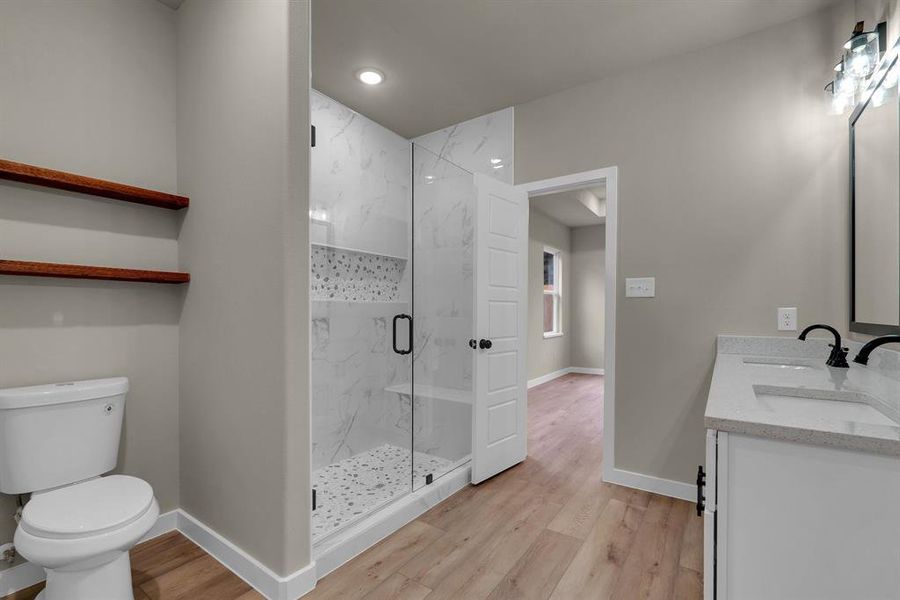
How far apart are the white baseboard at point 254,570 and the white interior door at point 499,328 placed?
4.19 feet

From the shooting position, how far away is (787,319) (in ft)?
7.40

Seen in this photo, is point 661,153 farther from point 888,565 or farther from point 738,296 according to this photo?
point 888,565

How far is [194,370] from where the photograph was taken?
2.04 metres

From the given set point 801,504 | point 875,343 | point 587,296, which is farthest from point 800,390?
point 587,296

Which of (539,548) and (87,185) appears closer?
(87,185)

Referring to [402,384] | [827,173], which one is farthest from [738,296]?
[402,384]

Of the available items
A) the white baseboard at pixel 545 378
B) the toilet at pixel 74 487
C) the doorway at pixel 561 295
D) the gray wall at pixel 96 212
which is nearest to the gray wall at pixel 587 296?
the doorway at pixel 561 295

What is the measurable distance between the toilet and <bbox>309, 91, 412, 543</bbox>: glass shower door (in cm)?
119

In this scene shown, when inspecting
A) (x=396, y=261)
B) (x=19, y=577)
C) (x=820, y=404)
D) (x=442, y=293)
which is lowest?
(x=19, y=577)

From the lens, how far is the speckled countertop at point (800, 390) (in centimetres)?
93

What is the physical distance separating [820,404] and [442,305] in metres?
2.17

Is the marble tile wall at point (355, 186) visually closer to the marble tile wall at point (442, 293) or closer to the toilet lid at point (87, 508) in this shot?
the marble tile wall at point (442, 293)

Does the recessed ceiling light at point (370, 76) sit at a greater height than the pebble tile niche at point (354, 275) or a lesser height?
greater

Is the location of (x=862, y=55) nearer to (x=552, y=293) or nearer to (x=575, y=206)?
(x=575, y=206)
